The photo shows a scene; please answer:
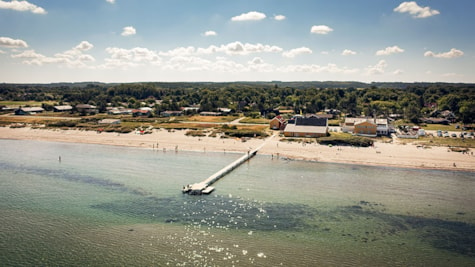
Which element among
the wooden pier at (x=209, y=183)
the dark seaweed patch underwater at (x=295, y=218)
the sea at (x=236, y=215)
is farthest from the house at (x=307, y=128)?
the dark seaweed patch underwater at (x=295, y=218)

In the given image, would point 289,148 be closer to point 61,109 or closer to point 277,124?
point 277,124

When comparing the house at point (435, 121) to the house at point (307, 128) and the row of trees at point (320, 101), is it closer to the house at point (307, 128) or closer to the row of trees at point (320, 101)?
the row of trees at point (320, 101)

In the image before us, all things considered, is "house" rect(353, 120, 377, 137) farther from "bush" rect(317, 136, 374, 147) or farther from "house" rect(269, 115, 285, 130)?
"house" rect(269, 115, 285, 130)

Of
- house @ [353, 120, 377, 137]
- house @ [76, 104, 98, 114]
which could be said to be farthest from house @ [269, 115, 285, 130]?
house @ [76, 104, 98, 114]

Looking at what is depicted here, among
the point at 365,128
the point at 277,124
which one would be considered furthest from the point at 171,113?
the point at 365,128

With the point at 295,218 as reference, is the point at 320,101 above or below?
above

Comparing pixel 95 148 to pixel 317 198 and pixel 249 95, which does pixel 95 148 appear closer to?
pixel 317 198
